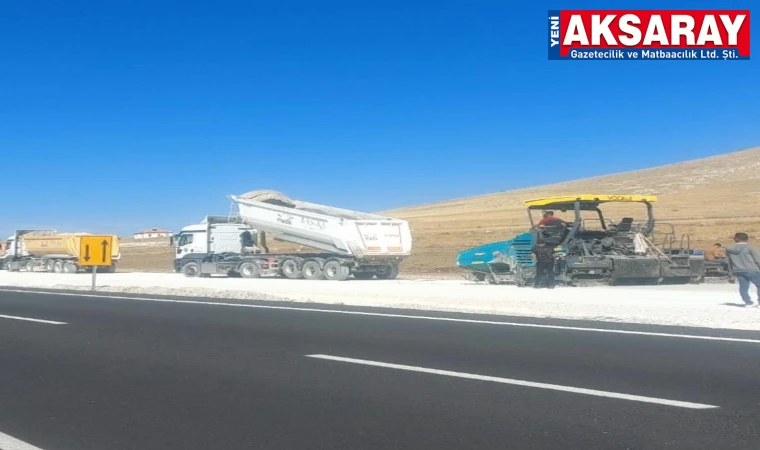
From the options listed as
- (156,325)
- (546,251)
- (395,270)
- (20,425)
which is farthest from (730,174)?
(20,425)

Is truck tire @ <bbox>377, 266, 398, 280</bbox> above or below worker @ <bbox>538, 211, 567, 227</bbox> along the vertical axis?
below

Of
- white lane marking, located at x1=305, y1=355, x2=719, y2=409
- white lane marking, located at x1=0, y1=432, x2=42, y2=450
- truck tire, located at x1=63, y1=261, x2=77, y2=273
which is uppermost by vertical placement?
truck tire, located at x1=63, y1=261, x2=77, y2=273

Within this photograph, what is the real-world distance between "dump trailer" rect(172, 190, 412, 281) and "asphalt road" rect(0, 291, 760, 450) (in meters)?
17.4

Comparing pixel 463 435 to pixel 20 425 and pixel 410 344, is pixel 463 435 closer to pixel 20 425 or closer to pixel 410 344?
pixel 20 425

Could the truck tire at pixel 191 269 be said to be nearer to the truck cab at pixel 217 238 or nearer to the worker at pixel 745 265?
the truck cab at pixel 217 238

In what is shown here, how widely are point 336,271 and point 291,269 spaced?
90.2 inches

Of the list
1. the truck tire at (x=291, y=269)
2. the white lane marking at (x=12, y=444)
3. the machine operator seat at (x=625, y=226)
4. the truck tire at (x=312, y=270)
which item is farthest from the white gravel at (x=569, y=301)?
the white lane marking at (x=12, y=444)

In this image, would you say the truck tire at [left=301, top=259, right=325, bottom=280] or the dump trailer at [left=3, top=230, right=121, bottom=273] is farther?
the dump trailer at [left=3, top=230, right=121, bottom=273]

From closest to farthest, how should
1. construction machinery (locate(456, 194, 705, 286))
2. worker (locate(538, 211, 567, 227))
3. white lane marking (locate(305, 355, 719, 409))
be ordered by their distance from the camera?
white lane marking (locate(305, 355, 719, 409))
construction machinery (locate(456, 194, 705, 286))
worker (locate(538, 211, 567, 227))

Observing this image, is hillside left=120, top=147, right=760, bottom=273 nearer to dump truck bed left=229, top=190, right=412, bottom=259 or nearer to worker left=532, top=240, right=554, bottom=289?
dump truck bed left=229, top=190, right=412, bottom=259

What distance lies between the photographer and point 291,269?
31.9 metres

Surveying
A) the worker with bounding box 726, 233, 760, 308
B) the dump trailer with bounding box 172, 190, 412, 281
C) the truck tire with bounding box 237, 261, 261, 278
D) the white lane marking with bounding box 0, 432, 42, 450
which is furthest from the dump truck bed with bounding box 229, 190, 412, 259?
the white lane marking with bounding box 0, 432, 42, 450

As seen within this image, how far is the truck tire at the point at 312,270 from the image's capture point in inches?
1223

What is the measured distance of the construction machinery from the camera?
2153 centimetres
